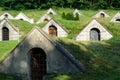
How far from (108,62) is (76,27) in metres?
27.0

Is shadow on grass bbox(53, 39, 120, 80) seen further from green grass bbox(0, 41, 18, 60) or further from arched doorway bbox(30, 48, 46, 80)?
green grass bbox(0, 41, 18, 60)

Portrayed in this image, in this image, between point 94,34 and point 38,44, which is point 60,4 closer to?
point 94,34

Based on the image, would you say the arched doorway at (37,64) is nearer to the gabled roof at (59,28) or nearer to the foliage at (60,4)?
the gabled roof at (59,28)

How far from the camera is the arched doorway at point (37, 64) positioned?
24500 millimetres

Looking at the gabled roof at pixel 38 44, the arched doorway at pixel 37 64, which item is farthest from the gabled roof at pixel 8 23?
the arched doorway at pixel 37 64

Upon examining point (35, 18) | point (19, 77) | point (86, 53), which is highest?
point (35, 18)

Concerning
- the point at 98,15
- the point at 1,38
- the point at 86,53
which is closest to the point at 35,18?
the point at 98,15

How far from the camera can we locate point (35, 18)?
74.4m

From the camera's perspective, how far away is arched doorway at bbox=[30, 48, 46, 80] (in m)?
24.5

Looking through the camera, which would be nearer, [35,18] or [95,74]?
[95,74]

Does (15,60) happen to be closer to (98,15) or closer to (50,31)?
(50,31)

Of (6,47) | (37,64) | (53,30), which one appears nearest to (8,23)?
(53,30)

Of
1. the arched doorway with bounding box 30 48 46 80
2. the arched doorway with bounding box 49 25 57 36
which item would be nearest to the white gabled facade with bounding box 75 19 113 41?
the arched doorway with bounding box 49 25 57 36

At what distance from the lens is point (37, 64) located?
80.7ft
